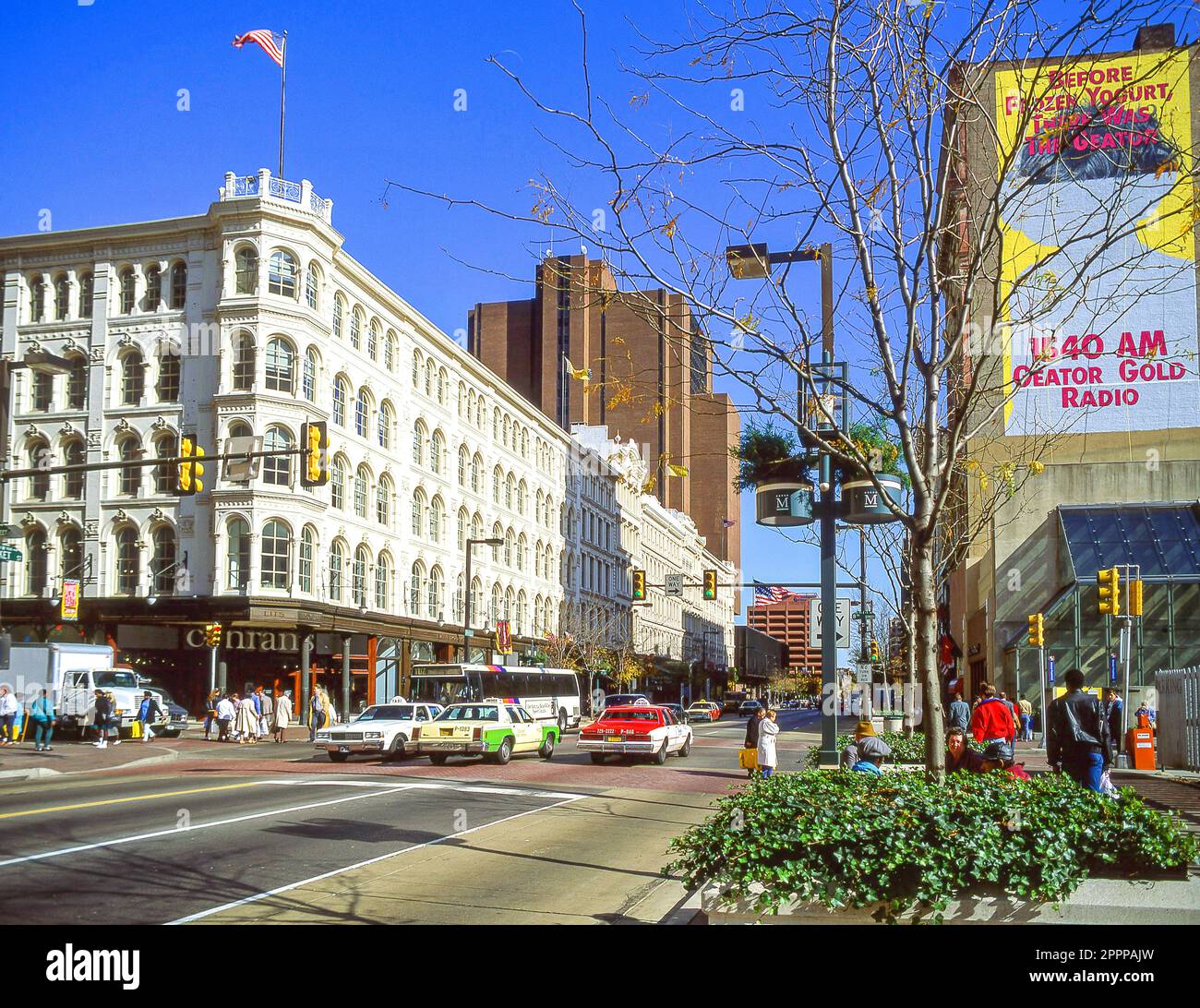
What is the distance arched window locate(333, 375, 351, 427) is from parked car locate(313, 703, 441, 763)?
71.9 feet

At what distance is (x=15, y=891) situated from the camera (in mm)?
9859

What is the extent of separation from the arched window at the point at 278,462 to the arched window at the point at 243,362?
7.19 ft

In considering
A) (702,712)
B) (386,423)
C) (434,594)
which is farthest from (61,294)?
(702,712)

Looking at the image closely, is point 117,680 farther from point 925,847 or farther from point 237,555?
point 925,847

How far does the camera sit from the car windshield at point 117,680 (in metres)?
37.5

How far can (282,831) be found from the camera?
1419 centimetres

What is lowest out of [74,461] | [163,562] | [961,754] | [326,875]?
[326,875]

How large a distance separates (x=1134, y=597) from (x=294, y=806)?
16.7 metres

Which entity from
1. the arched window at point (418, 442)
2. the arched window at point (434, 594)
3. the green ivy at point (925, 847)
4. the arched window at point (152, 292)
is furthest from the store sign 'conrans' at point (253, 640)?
the green ivy at point (925, 847)

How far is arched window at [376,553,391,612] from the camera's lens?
5388 cm

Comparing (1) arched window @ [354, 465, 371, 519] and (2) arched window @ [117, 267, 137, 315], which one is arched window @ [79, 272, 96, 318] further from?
(1) arched window @ [354, 465, 371, 519]

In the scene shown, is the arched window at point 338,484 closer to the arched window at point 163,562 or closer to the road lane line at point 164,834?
the arched window at point 163,562

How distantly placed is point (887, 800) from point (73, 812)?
12.3m

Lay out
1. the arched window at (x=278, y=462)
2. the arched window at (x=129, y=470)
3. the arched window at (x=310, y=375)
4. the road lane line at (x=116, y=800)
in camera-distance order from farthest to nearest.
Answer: the arched window at (x=129, y=470)
the arched window at (x=310, y=375)
the arched window at (x=278, y=462)
the road lane line at (x=116, y=800)
